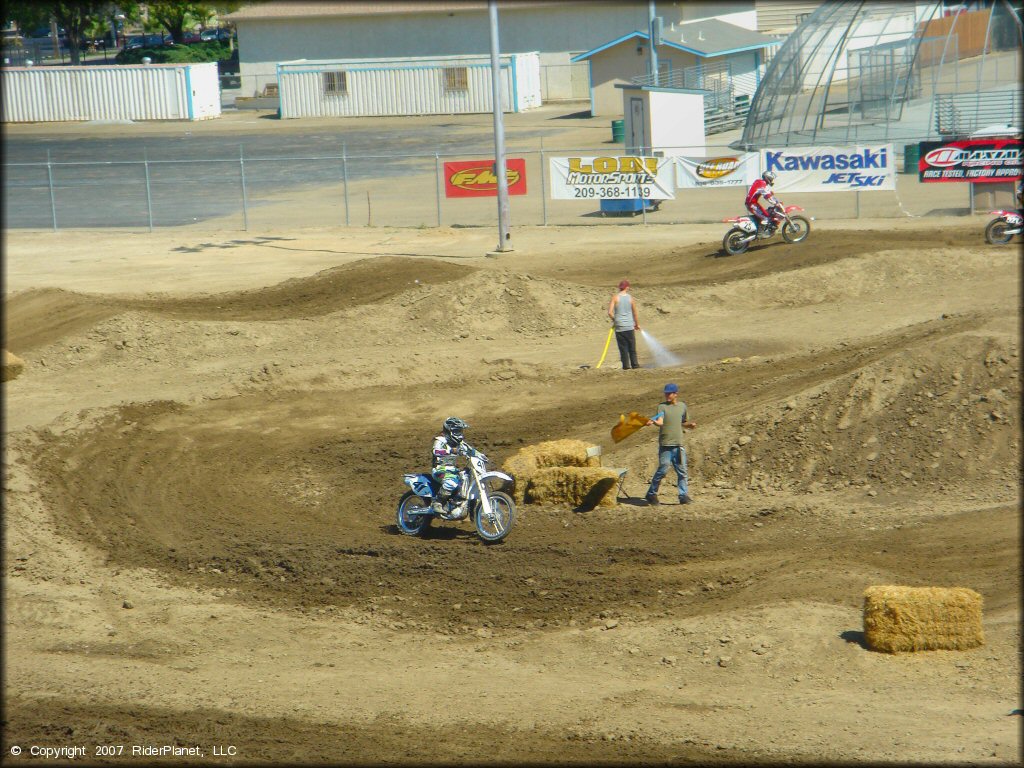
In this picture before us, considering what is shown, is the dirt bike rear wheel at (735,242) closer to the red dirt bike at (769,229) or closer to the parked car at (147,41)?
the red dirt bike at (769,229)

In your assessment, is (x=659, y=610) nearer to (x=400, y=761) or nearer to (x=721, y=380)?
(x=400, y=761)

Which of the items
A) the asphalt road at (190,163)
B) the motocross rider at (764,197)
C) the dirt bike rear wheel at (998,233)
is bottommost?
the dirt bike rear wheel at (998,233)

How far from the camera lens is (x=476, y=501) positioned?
1235 cm

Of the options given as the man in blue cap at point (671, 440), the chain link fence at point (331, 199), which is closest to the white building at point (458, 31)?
the chain link fence at point (331, 199)

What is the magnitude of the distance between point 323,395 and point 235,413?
61.4 inches

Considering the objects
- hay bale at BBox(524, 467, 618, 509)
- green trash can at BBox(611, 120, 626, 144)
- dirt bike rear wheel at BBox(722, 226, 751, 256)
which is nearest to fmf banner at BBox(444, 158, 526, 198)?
dirt bike rear wheel at BBox(722, 226, 751, 256)

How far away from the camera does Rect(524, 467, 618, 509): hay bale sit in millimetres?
13273

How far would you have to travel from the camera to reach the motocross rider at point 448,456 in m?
12.2

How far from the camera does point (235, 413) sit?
1780 centimetres

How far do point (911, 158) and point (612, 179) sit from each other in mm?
11795

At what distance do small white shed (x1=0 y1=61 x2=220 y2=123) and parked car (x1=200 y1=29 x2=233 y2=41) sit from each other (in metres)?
25.6

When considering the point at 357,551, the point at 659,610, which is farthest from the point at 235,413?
the point at 659,610

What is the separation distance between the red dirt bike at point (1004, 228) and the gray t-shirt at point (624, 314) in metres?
10.9

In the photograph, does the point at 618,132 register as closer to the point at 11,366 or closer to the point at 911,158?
the point at 911,158
